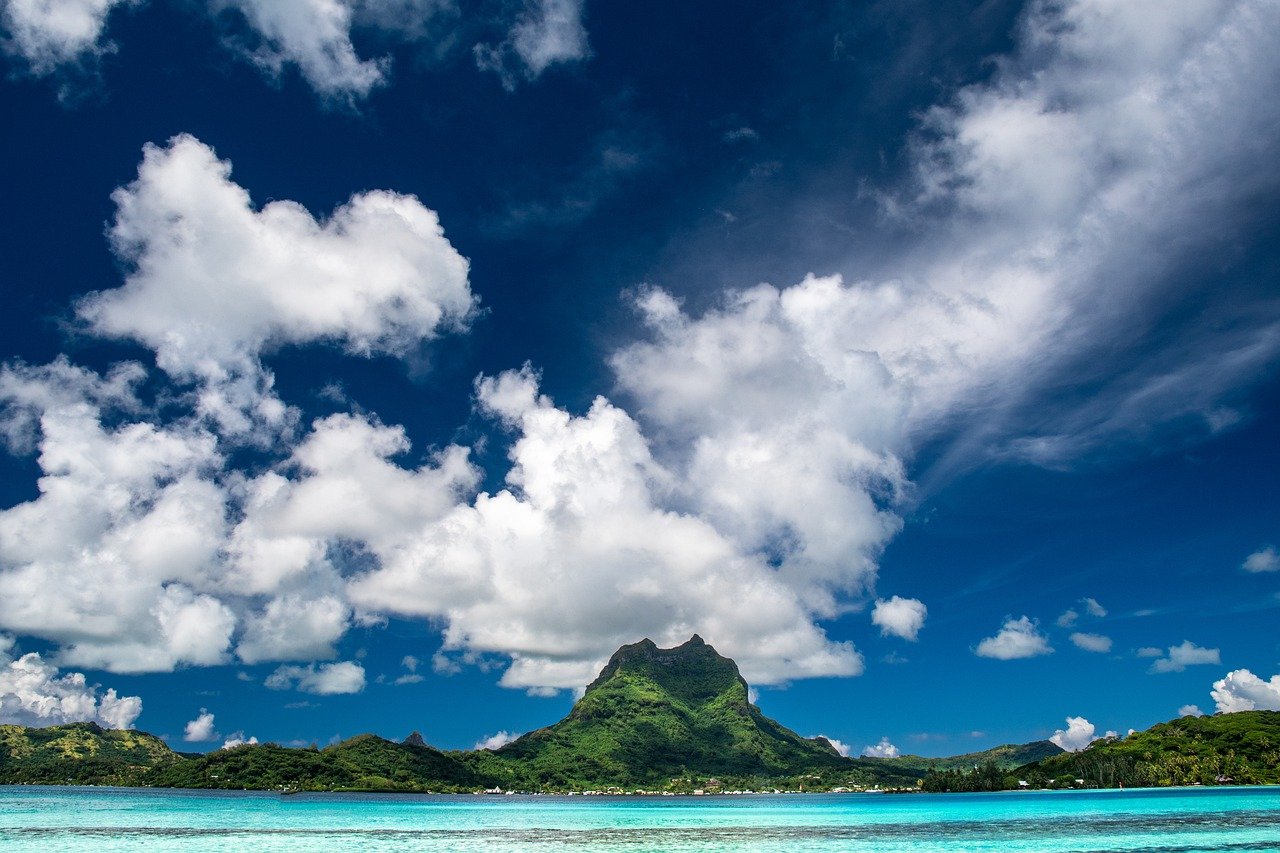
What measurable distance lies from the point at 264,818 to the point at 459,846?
65.8 metres

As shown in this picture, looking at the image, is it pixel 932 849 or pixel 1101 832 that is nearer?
pixel 932 849

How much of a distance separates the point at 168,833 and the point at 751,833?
64921 mm

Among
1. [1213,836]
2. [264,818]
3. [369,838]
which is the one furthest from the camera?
[264,818]

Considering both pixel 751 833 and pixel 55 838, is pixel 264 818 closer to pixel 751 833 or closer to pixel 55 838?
pixel 55 838

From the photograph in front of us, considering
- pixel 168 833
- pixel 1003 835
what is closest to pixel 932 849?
pixel 1003 835

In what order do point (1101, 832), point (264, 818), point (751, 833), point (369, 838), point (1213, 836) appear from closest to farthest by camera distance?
point (1213, 836) → point (1101, 832) → point (369, 838) → point (751, 833) → point (264, 818)

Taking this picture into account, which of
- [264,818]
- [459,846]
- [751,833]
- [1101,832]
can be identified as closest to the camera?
[459,846]

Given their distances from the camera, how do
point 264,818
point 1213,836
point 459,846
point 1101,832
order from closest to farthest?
point 1213,836, point 459,846, point 1101,832, point 264,818

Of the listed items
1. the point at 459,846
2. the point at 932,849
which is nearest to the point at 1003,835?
the point at 932,849

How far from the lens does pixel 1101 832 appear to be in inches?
2869

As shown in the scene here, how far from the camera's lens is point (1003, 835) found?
75.6 m

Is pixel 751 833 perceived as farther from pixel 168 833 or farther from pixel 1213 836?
pixel 168 833

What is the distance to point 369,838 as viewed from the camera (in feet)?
258

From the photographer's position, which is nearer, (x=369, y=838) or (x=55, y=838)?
(x=55, y=838)
